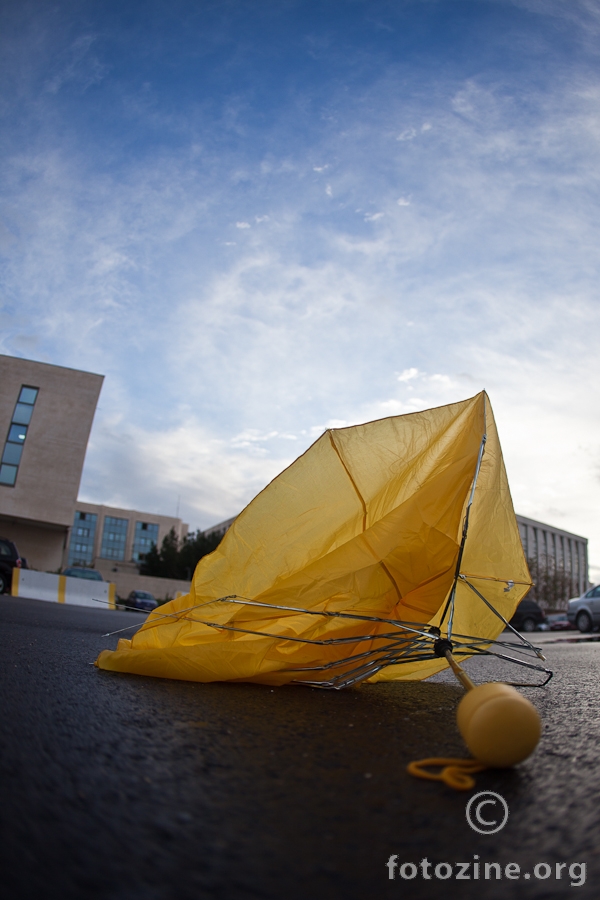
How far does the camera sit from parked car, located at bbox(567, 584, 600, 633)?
54.1 ft

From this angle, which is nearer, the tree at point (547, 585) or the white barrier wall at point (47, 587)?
the white barrier wall at point (47, 587)

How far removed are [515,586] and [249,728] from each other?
1956 mm

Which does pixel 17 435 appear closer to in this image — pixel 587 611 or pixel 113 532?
pixel 587 611

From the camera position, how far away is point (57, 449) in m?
31.1

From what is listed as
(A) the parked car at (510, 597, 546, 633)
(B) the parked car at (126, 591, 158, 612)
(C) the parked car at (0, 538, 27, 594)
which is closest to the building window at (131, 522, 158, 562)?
(B) the parked car at (126, 591, 158, 612)

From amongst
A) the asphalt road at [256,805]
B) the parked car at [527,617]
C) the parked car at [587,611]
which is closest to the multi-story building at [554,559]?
the parked car at [527,617]

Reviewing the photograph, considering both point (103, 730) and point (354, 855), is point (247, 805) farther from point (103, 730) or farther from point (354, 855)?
point (103, 730)

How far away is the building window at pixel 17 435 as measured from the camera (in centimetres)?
3034

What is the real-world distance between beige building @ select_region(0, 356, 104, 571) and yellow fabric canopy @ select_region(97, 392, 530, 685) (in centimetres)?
2985

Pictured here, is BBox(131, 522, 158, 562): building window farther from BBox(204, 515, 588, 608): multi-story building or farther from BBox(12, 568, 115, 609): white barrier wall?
BBox(12, 568, 115, 609): white barrier wall

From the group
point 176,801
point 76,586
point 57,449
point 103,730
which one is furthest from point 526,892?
point 57,449

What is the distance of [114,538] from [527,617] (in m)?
81.1

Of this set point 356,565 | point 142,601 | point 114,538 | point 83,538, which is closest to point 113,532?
point 114,538

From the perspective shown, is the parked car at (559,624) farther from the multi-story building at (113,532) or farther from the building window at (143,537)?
the building window at (143,537)
